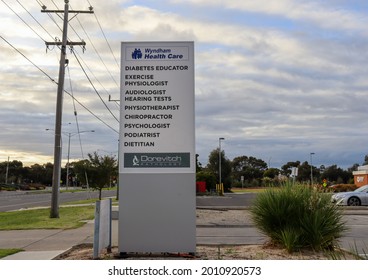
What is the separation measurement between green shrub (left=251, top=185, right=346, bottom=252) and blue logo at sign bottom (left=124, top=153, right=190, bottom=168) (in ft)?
Answer: 7.35

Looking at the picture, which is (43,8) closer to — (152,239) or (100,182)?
(100,182)

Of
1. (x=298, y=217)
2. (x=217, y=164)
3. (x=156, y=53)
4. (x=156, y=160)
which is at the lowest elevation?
(x=298, y=217)

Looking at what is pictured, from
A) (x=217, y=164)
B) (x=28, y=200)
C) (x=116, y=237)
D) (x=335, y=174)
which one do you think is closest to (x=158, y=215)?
(x=116, y=237)

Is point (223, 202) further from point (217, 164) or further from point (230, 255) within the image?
point (217, 164)

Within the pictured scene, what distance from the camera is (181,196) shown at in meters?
8.97

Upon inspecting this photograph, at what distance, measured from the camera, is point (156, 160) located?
29.8 feet

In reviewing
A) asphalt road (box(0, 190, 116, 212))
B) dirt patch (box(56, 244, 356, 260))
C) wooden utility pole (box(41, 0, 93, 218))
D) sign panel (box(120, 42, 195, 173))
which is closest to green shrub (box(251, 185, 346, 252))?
dirt patch (box(56, 244, 356, 260))

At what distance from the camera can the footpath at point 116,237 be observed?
10477 millimetres

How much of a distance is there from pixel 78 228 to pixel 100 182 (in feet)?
63.4

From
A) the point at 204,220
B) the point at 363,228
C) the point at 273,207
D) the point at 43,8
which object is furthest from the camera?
the point at 43,8

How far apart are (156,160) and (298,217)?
3245 mm

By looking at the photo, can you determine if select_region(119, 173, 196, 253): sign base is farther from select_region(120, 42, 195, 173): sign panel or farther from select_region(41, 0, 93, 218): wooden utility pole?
select_region(41, 0, 93, 218): wooden utility pole

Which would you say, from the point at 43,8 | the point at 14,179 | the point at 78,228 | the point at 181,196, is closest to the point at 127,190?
the point at 181,196

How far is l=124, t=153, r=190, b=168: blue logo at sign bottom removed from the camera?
907cm
